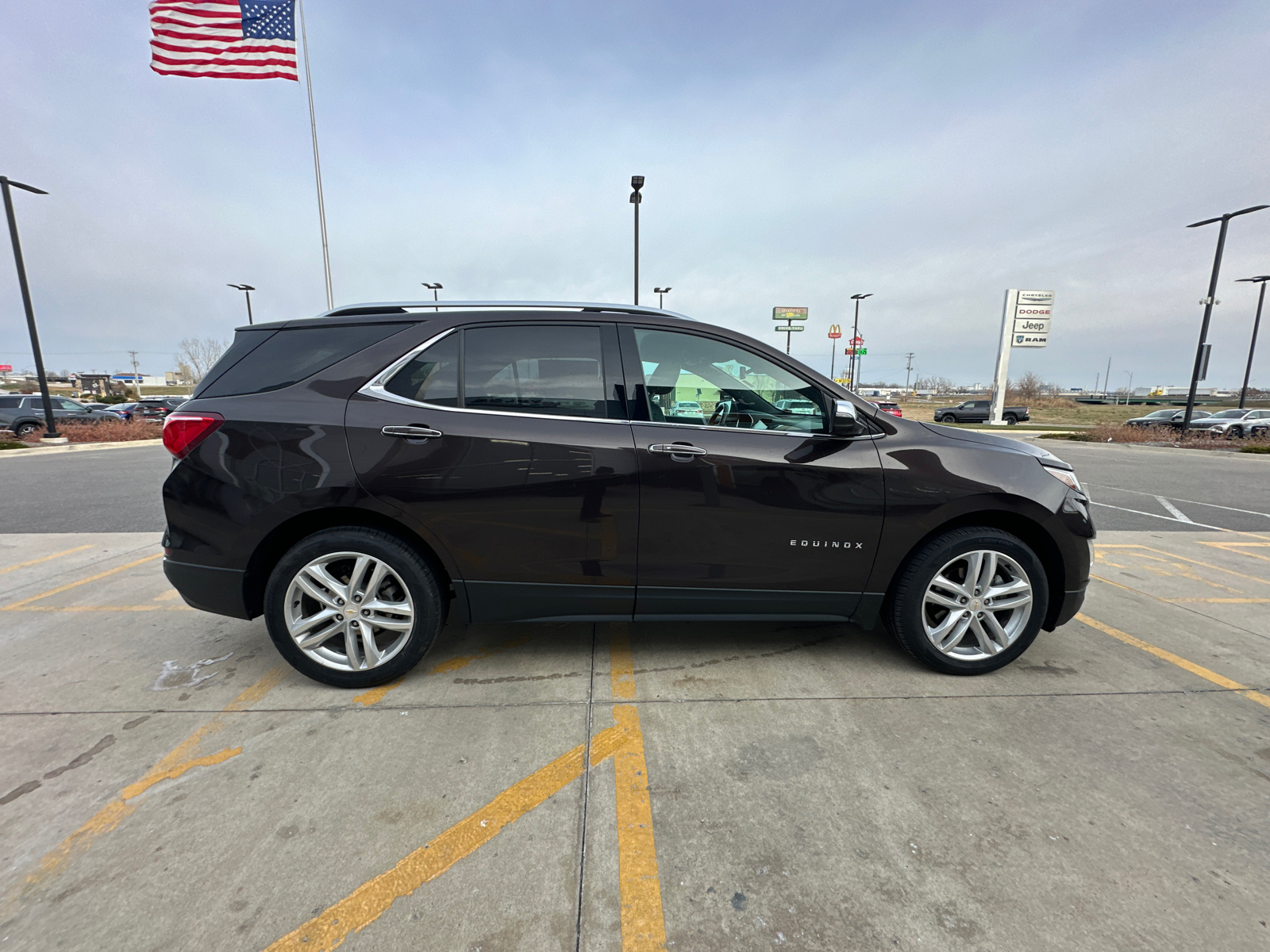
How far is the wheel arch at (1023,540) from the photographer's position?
9.39ft

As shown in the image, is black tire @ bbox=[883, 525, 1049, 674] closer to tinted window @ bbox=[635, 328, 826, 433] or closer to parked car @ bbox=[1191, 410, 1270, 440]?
tinted window @ bbox=[635, 328, 826, 433]

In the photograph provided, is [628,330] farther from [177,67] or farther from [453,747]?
[177,67]

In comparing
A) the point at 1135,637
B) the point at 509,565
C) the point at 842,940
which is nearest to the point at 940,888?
the point at 842,940

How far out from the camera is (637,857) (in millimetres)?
1793

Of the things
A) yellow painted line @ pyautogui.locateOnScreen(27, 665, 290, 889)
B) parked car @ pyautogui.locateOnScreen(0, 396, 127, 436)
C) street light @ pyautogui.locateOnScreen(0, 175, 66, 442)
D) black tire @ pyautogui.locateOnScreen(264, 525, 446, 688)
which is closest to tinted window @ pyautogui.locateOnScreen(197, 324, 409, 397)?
black tire @ pyautogui.locateOnScreen(264, 525, 446, 688)

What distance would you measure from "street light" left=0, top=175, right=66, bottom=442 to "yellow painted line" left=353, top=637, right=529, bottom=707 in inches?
812

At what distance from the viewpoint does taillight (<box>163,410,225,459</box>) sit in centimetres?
262

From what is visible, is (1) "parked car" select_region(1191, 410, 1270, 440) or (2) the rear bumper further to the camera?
(1) "parked car" select_region(1191, 410, 1270, 440)

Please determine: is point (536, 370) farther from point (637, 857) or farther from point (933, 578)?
point (933, 578)

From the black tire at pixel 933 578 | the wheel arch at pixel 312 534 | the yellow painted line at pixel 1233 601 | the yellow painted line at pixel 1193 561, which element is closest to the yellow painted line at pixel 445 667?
the wheel arch at pixel 312 534

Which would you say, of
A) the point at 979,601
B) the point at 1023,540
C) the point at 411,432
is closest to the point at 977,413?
the point at 1023,540

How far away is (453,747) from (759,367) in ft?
7.37

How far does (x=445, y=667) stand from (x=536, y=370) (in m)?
1.64

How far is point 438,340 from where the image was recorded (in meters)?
2.74
